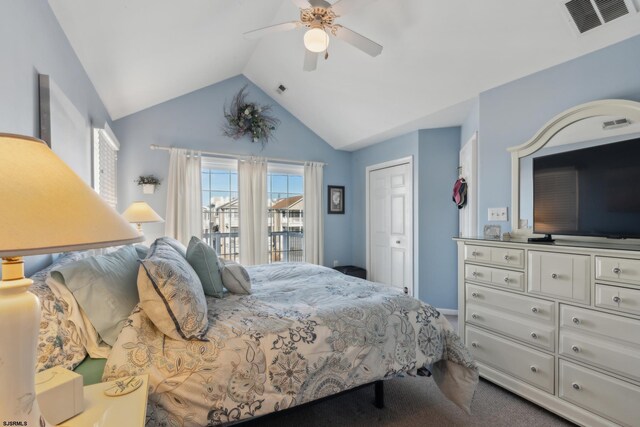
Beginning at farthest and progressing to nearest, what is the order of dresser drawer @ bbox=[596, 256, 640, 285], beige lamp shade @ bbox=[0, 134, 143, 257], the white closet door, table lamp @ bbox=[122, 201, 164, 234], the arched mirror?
the white closet door → table lamp @ bbox=[122, 201, 164, 234] → the arched mirror → dresser drawer @ bbox=[596, 256, 640, 285] → beige lamp shade @ bbox=[0, 134, 143, 257]

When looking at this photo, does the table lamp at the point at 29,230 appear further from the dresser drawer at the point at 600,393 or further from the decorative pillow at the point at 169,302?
the dresser drawer at the point at 600,393

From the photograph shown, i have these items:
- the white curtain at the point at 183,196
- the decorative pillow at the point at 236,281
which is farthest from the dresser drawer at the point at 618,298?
the white curtain at the point at 183,196

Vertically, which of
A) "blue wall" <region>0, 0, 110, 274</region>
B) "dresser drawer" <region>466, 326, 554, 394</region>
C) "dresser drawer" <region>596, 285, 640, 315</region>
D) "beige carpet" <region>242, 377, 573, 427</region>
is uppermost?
"blue wall" <region>0, 0, 110, 274</region>

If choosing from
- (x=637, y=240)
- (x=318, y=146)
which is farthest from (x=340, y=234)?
(x=637, y=240)

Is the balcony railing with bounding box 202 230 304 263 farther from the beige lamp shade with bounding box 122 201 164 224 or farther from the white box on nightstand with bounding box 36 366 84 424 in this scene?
the white box on nightstand with bounding box 36 366 84 424

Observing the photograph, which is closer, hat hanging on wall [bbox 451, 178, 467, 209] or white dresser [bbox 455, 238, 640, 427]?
white dresser [bbox 455, 238, 640, 427]

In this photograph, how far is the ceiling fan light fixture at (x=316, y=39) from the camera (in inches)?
81.5

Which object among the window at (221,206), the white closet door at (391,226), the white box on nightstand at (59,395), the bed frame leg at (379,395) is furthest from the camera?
the window at (221,206)

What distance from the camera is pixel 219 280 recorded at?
198cm

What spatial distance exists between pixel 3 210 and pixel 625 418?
8.64 feet

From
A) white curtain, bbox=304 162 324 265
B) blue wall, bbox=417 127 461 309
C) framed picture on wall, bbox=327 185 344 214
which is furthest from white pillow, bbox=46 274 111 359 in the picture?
framed picture on wall, bbox=327 185 344 214

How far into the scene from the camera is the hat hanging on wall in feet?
11.4

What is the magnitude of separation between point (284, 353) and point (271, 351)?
65 mm

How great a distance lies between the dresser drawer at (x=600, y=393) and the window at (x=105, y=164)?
3.42m
